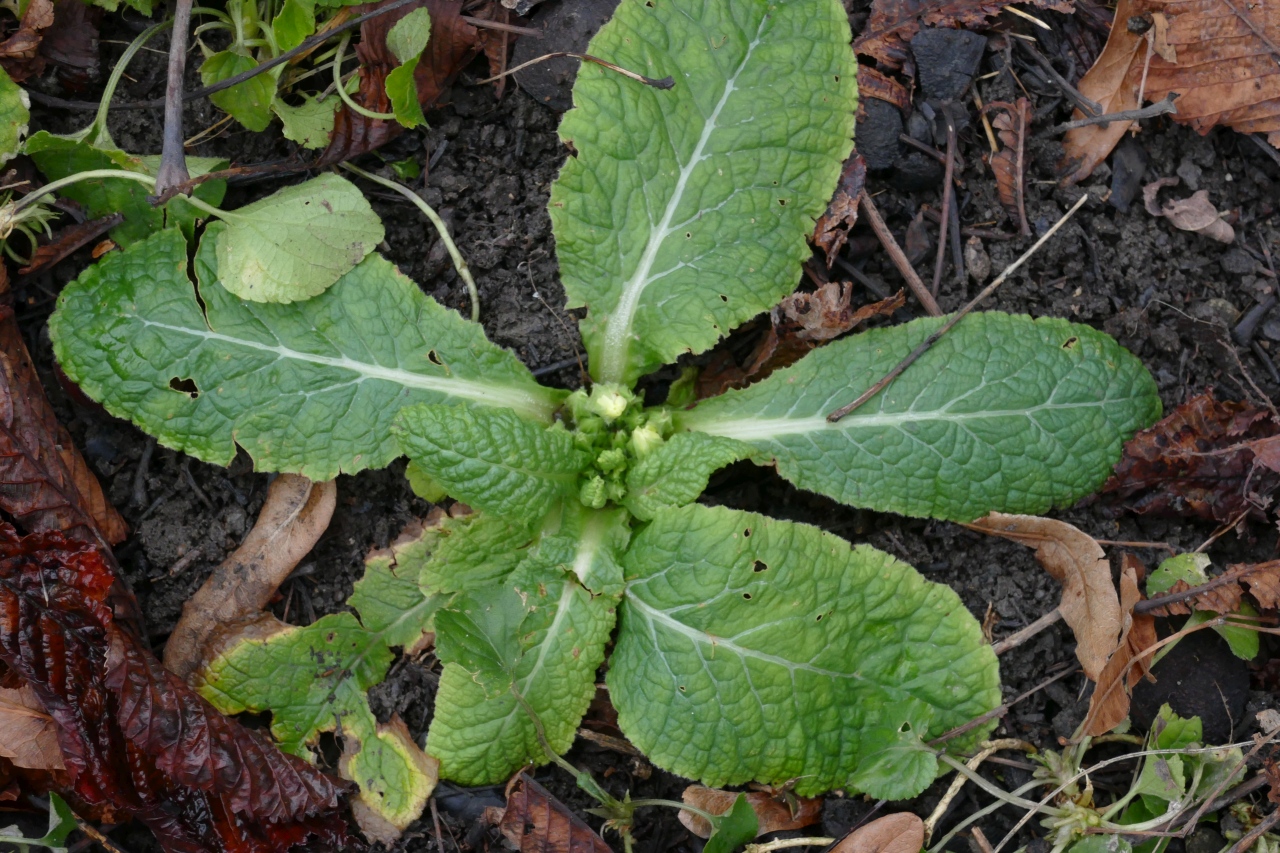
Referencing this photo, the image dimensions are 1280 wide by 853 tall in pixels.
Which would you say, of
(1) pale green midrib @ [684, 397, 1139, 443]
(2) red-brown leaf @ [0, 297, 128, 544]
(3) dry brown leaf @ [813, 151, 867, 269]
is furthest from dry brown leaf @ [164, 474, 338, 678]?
(3) dry brown leaf @ [813, 151, 867, 269]

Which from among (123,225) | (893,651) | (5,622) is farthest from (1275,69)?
(5,622)

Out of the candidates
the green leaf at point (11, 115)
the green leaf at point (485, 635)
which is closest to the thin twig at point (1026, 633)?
the green leaf at point (485, 635)

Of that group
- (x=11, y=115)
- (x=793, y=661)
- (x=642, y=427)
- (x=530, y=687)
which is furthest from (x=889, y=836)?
(x=11, y=115)

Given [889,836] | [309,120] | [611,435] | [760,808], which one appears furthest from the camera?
[309,120]

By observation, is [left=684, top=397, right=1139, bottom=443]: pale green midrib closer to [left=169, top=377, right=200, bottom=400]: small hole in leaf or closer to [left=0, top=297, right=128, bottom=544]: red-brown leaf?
[left=169, top=377, right=200, bottom=400]: small hole in leaf

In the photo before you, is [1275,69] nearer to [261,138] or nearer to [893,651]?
[893,651]

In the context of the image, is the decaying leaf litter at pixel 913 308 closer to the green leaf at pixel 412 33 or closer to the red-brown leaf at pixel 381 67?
the red-brown leaf at pixel 381 67

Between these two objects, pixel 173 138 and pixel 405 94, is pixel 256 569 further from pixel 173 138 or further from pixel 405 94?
pixel 405 94
